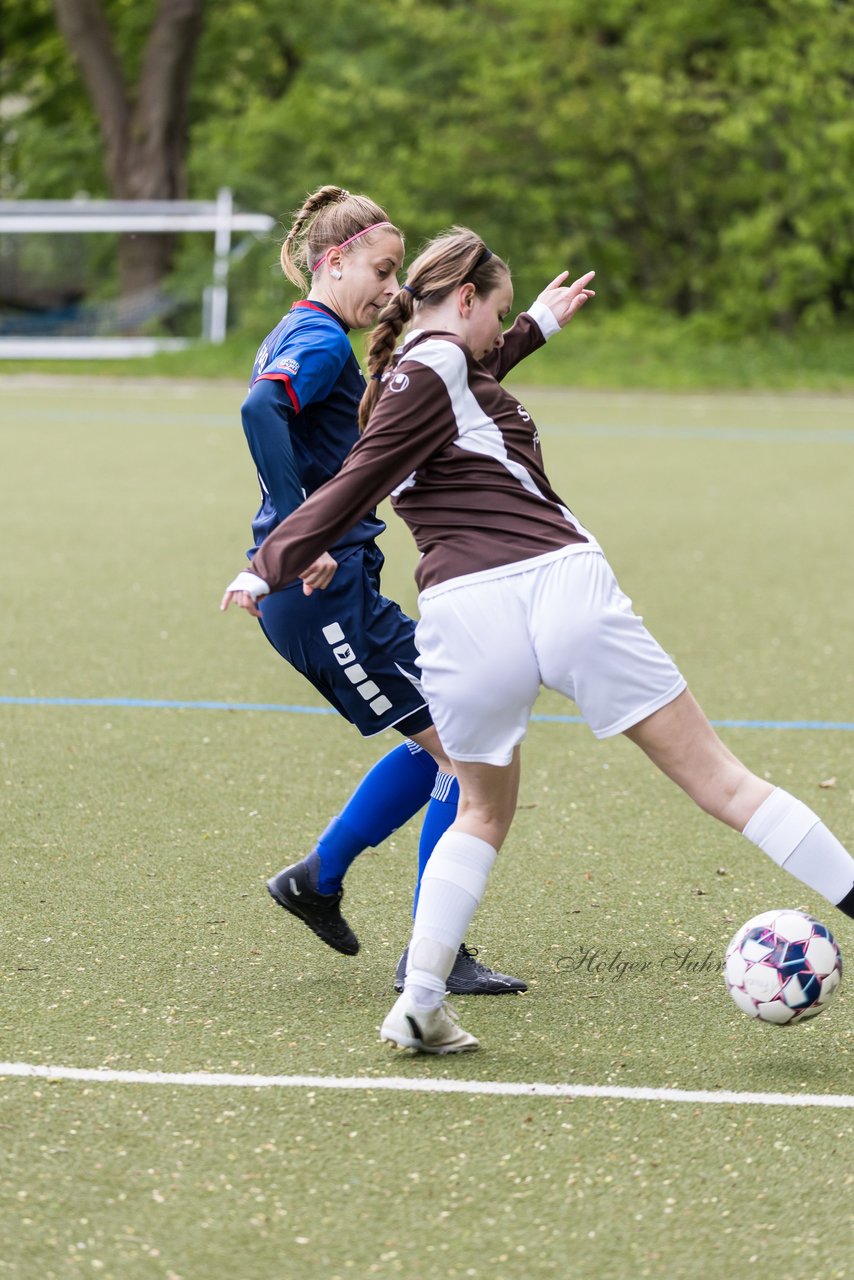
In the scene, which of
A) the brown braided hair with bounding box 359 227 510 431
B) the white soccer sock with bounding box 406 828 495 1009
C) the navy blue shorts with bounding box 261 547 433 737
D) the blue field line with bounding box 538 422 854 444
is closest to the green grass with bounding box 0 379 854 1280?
the white soccer sock with bounding box 406 828 495 1009

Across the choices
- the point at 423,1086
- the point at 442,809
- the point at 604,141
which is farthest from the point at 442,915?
the point at 604,141

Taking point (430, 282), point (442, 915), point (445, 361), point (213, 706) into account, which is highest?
point (430, 282)

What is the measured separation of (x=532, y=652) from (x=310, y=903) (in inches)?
42.1

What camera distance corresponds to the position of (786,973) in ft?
12.1

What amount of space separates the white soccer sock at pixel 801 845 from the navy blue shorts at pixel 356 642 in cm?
84

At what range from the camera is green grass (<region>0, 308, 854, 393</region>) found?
21391mm

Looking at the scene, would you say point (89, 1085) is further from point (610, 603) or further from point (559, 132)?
point (559, 132)

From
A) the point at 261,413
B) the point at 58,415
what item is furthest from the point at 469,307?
the point at 58,415

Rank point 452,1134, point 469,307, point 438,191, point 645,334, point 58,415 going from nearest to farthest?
point 452,1134 → point 469,307 → point 58,415 → point 645,334 → point 438,191

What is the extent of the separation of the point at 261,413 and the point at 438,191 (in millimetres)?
23380

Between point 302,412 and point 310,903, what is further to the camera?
point 310,903

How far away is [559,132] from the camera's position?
80.5 ft

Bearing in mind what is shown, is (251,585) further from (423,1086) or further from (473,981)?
(473,981)

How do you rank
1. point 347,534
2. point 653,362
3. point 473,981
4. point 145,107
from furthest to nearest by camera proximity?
point 145,107
point 653,362
point 473,981
point 347,534
